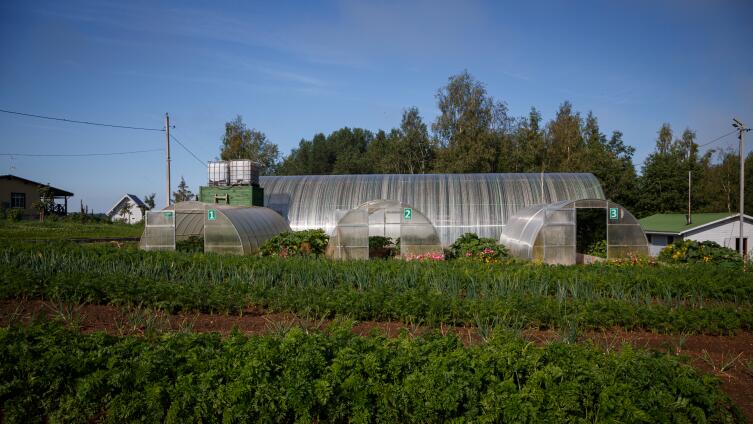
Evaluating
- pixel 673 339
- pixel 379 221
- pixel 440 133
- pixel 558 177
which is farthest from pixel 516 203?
pixel 440 133

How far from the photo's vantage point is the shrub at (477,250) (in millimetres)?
16219

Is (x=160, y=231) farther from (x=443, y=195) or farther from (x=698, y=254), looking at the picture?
(x=698, y=254)

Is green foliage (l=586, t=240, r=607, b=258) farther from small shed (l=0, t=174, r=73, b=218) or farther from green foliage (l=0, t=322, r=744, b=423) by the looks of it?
small shed (l=0, t=174, r=73, b=218)

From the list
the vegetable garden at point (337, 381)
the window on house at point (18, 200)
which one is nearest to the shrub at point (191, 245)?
the vegetable garden at point (337, 381)

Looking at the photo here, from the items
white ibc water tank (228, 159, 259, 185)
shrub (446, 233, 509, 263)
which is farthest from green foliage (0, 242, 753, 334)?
white ibc water tank (228, 159, 259, 185)

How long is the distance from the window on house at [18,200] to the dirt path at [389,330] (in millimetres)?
40889

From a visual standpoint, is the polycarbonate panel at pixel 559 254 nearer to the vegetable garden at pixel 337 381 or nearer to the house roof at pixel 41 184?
the vegetable garden at pixel 337 381

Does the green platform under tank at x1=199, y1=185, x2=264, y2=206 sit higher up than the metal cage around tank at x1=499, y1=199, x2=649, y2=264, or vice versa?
the green platform under tank at x1=199, y1=185, x2=264, y2=206

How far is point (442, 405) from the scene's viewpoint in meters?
4.71

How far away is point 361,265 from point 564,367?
7.41 meters

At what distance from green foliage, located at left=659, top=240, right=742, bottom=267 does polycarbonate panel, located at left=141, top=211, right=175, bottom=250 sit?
1658 cm

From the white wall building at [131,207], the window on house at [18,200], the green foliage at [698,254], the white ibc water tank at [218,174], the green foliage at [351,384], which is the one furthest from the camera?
the white wall building at [131,207]

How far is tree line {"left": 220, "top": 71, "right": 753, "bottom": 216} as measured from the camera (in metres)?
39.0

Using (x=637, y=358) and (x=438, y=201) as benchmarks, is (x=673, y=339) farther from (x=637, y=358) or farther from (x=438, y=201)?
(x=438, y=201)
